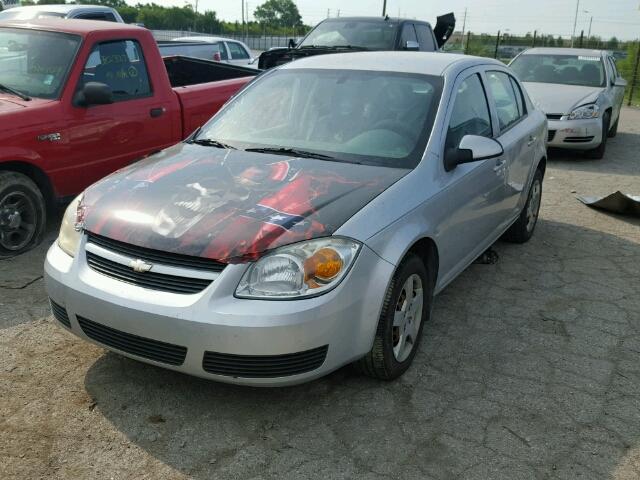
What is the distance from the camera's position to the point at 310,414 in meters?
3.10

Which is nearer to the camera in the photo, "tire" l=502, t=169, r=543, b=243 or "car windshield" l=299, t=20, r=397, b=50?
"tire" l=502, t=169, r=543, b=243

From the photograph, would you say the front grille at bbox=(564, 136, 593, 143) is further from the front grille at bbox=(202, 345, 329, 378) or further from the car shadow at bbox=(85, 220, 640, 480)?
the front grille at bbox=(202, 345, 329, 378)

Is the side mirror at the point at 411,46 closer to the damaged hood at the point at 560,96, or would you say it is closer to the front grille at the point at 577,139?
the damaged hood at the point at 560,96

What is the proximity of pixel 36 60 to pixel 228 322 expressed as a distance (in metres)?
3.87

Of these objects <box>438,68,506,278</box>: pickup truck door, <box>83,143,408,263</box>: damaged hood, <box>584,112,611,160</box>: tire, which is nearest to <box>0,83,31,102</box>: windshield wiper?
<box>83,143,408,263</box>: damaged hood

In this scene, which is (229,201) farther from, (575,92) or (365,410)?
(575,92)

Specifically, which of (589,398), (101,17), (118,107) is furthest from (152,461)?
(101,17)

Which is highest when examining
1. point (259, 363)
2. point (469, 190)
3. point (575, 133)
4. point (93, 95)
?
point (93, 95)

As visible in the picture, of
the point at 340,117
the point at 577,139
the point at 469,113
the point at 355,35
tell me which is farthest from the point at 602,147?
the point at 340,117

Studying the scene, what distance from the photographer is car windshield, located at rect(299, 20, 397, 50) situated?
35.7ft

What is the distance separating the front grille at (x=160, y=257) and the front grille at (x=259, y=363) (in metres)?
0.37

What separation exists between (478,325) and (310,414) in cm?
150

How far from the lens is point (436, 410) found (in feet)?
10.4

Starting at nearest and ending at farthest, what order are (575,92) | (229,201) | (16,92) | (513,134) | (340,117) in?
1. (229,201)
2. (340,117)
3. (513,134)
4. (16,92)
5. (575,92)
